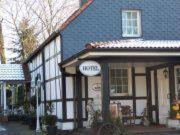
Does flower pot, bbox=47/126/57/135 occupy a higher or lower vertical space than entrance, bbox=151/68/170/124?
lower

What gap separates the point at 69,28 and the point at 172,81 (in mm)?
5206

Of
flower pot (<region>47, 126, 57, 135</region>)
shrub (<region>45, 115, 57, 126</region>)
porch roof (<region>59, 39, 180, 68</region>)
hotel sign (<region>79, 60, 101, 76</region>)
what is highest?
porch roof (<region>59, 39, 180, 68</region>)

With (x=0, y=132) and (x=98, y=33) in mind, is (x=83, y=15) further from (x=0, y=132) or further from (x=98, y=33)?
(x=0, y=132)

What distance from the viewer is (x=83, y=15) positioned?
21578 mm

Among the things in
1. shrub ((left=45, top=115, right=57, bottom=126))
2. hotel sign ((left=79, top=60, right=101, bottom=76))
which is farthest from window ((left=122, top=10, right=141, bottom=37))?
hotel sign ((left=79, top=60, right=101, bottom=76))

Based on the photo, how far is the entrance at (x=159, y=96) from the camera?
2039cm

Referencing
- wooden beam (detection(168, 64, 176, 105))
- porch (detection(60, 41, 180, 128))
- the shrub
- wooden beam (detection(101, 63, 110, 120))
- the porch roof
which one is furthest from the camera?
the shrub

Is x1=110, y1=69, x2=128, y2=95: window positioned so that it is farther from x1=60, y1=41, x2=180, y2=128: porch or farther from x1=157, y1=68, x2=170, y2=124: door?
x1=157, y1=68, x2=170, y2=124: door

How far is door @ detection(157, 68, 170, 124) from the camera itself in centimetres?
2027

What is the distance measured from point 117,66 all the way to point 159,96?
93.2 inches

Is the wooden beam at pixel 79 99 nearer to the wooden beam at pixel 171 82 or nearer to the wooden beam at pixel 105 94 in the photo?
the wooden beam at pixel 171 82

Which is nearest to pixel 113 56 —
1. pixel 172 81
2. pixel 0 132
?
pixel 172 81

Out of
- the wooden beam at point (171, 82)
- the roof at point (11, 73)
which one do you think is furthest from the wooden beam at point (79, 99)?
the roof at point (11, 73)

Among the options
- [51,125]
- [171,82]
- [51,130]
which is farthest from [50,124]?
[171,82]
